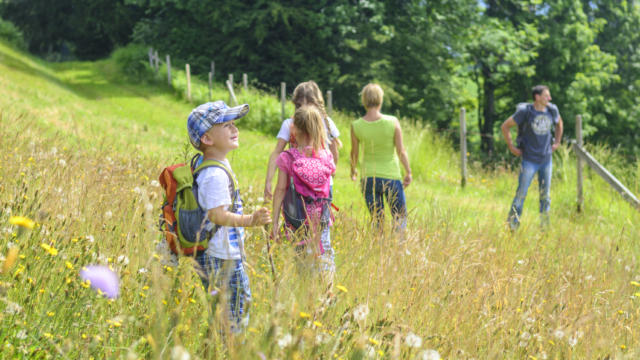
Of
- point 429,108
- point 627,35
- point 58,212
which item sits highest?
point 627,35

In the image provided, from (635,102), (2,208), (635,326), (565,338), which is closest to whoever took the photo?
(565,338)

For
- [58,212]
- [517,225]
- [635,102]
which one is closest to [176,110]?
[517,225]

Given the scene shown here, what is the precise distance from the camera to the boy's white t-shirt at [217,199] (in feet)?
8.79

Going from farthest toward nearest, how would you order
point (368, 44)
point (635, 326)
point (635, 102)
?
1. point (635, 102)
2. point (368, 44)
3. point (635, 326)

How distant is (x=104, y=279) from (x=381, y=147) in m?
3.51

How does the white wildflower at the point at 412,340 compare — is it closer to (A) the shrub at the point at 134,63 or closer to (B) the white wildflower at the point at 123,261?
(B) the white wildflower at the point at 123,261

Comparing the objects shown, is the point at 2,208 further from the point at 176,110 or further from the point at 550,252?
the point at 176,110

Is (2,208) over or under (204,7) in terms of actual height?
under

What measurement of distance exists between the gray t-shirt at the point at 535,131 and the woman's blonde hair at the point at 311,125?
4.37 metres

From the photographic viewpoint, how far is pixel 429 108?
25641 mm

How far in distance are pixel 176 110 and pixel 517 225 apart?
1637cm

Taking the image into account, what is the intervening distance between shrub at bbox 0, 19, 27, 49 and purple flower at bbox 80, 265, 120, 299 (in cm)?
4120

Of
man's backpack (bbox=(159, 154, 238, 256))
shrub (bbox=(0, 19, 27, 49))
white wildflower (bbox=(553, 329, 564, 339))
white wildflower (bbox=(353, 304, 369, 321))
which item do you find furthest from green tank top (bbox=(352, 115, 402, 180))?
shrub (bbox=(0, 19, 27, 49))

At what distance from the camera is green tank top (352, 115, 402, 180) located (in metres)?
5.36
